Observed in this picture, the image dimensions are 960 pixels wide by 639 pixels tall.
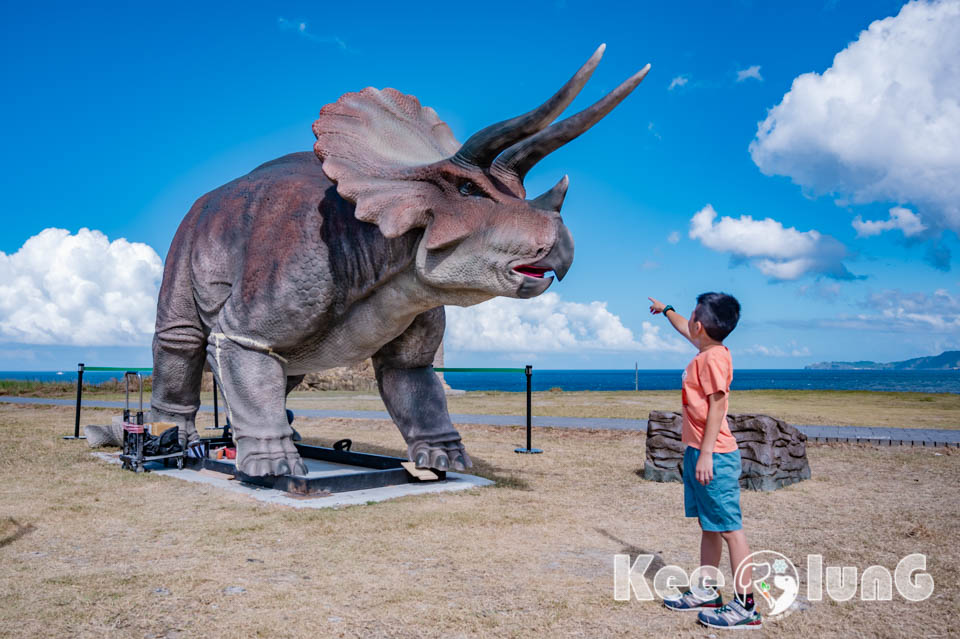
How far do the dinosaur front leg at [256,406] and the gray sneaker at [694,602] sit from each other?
2.95 m

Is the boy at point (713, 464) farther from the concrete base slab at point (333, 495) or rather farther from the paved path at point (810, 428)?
the paved path at point (810, 428)

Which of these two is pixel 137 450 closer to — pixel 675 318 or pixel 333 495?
pixel 333 495

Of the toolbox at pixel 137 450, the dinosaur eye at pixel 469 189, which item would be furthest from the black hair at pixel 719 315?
the toolbox at pixel 137 450

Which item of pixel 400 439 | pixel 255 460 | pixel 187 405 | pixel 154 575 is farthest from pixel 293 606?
pixel 400 439

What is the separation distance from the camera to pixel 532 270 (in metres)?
4.18

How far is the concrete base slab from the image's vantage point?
481 cm

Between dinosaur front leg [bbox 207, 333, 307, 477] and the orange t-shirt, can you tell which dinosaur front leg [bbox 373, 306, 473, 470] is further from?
the orange t-shirt

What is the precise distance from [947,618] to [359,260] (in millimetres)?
3621

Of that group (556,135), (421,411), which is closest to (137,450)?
(421,411)

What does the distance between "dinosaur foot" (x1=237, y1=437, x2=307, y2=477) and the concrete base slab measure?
0.58 feet

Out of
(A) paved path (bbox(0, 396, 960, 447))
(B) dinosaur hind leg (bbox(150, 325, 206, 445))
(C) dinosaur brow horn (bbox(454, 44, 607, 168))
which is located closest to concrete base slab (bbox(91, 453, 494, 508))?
(B) dinosaur hind leg (bbox(150, 325, 206, 445))

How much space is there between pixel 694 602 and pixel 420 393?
327cm

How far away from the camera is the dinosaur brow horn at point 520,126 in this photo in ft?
12.6

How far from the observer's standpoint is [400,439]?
9.23 metres
